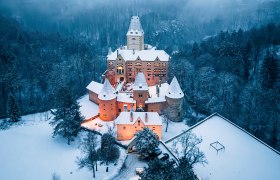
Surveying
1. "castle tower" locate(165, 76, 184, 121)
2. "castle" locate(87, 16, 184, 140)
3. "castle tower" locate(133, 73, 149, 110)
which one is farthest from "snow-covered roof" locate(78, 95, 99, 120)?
"castle tower" locate(165, 76, 184, 121)

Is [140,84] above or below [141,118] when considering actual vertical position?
above

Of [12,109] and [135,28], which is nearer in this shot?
[12,109]

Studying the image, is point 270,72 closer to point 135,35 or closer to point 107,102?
point 107,102

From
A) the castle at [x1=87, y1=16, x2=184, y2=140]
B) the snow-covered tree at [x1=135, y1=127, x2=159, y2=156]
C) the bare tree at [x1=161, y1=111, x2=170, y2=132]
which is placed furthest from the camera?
the bare tree at [x1=161, y1=111, x2=170, y2=132]

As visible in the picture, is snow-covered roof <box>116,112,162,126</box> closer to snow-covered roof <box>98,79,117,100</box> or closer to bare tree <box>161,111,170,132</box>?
bare tree <box>161,111,170,132</box>

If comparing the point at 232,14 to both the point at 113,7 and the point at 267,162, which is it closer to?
the point at 113,7

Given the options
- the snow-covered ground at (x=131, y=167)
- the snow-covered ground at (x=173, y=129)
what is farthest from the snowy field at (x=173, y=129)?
the snow-covered ground at (x=131, y=167)

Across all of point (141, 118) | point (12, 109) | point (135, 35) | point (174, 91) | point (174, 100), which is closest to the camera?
point (141, 118)

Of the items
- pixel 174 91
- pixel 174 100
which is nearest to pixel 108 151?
pixel 174 100
